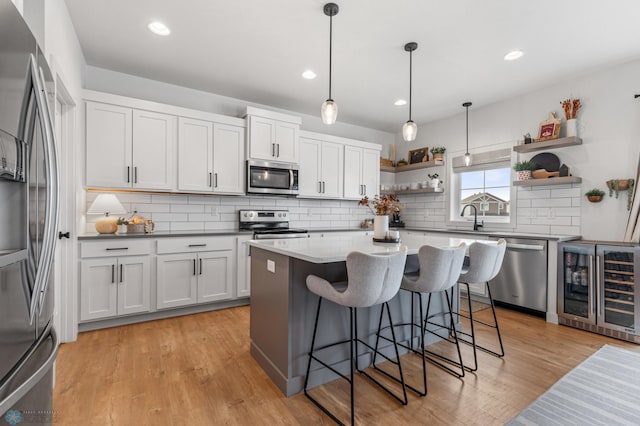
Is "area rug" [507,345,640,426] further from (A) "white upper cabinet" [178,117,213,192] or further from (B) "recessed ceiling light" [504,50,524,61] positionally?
(A) "white upper cabinet" [178,117,213,192]

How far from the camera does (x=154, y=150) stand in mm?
3424

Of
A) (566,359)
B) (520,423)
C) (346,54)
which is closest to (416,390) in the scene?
(520,423)

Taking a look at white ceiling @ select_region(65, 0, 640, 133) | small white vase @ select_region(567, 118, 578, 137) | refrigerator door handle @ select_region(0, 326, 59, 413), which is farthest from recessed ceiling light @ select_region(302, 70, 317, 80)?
refrigerator door handle @ select_region(0, 326, 59, 413)

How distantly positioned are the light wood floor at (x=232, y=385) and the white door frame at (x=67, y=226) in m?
0.23

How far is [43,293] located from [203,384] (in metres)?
1.37

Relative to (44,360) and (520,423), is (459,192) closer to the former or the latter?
(520,423)

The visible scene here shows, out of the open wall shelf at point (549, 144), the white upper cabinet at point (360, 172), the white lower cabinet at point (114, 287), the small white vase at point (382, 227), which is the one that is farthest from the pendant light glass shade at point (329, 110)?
the open wall shelf at point (549, 144)

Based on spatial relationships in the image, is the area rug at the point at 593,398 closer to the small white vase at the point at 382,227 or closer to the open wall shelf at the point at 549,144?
the small white vase at the point at 382,227

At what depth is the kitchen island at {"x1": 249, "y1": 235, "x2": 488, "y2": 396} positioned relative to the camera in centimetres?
198

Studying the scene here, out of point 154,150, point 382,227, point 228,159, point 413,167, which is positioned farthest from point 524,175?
point 154,150

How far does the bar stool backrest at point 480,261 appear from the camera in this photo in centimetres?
226

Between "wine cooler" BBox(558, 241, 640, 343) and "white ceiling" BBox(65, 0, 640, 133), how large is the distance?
1.94 metres

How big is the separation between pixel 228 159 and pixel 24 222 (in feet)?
10.0

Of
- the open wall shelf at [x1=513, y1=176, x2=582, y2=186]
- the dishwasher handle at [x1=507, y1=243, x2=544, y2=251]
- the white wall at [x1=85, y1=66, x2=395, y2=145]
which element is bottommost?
the dishwasher handle at [x1=507, y1=243, x2=544, y2=251]
